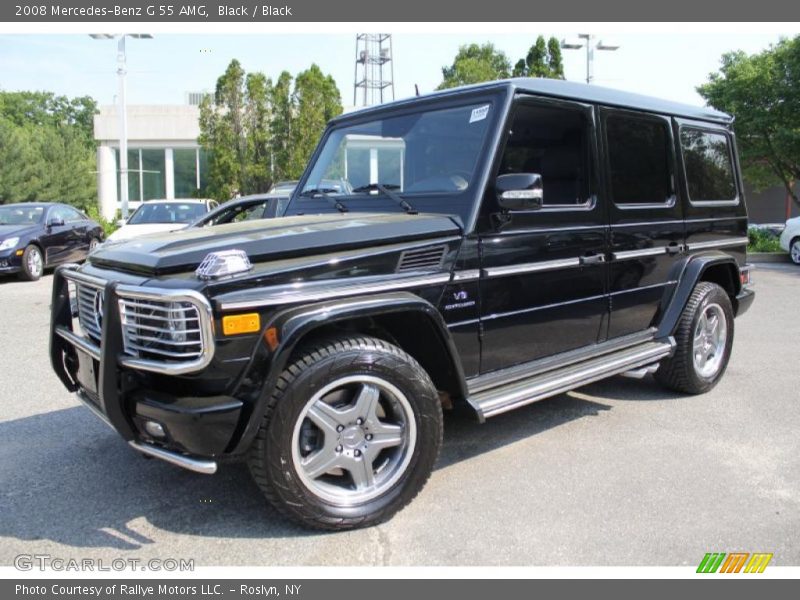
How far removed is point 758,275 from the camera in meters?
12.8

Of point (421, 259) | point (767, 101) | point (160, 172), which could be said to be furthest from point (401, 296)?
point (160, 172)

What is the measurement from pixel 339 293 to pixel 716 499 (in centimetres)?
227

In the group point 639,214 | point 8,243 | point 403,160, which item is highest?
point 403,160

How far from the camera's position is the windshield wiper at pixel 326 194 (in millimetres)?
4156

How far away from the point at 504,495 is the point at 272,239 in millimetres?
1821

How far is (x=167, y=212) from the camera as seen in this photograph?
44.1 ft

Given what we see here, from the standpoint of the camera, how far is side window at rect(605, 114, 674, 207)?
14.5ft

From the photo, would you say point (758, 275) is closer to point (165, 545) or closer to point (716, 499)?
point (716, 499)

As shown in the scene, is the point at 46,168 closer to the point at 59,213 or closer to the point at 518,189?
the point at 59,213

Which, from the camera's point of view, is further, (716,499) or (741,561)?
(716,499)

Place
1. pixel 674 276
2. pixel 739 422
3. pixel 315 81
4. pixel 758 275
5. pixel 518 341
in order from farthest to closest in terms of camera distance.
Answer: pixel 315 81 → pixel 758 275 → pixel 674 276 → pixel 739 422 → pixel 518 341


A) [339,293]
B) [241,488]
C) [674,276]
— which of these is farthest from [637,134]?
[241,488]

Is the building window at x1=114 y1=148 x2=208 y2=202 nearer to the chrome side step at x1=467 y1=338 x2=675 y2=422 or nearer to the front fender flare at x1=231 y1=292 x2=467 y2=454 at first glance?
the chrome side step at x1=467 y1=338 x2=675 y2=422

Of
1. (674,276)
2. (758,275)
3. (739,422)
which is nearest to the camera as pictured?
(739,422)
